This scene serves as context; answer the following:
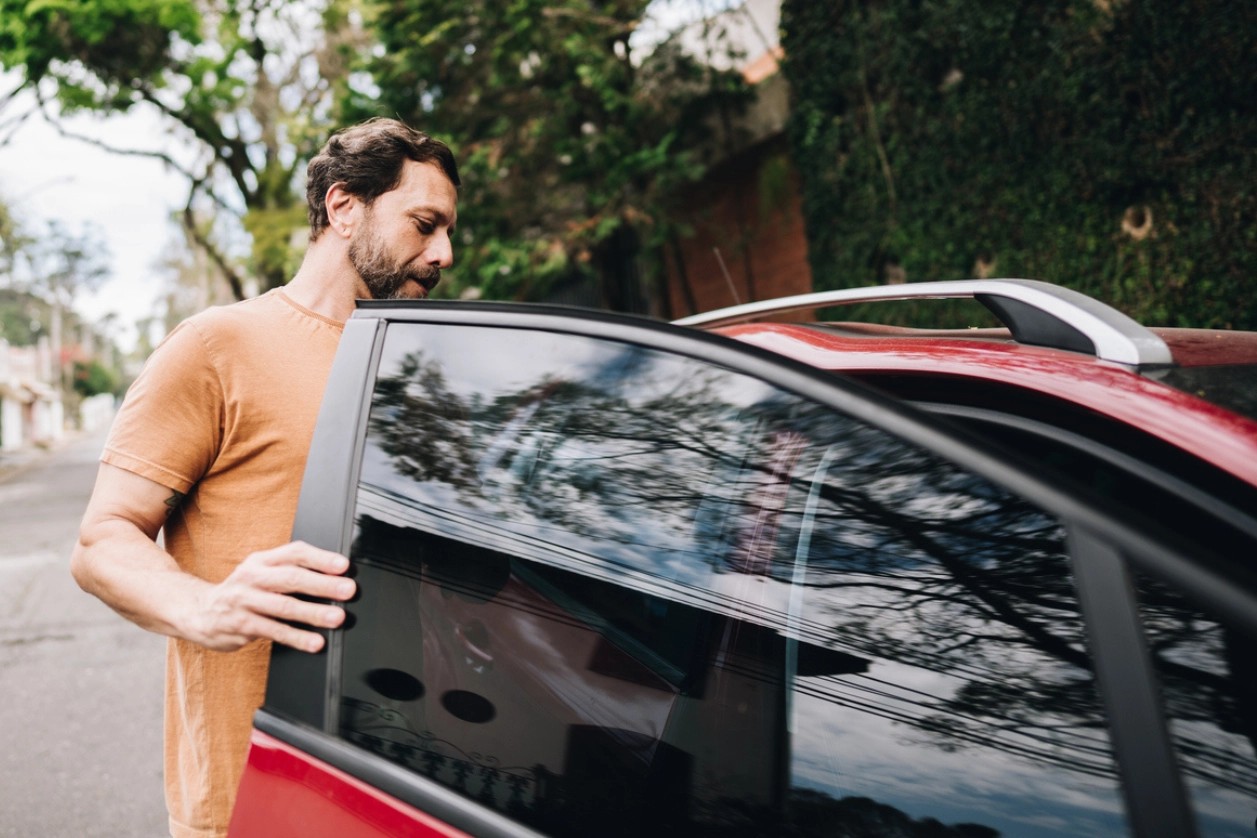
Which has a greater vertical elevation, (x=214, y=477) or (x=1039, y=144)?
(x=1039, y=144)

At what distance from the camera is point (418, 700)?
1.20 metres

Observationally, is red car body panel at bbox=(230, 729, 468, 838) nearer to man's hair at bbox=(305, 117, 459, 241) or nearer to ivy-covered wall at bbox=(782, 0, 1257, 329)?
man's hair at bbox=(305, 117, 459, 241)

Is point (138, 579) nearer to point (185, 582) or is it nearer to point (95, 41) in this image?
point (185, 582)

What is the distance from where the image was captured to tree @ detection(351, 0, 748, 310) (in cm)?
831

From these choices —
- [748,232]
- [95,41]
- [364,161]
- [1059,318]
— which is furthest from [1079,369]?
[95,41]

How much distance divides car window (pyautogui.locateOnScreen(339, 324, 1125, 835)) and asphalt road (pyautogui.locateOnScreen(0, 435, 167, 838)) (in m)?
3.21

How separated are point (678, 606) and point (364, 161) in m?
1.14

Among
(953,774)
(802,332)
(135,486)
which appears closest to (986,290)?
(802,332)

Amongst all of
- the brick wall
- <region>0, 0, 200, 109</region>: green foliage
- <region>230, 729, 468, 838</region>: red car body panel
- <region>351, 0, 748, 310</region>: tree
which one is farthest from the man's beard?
<region>0, 0, 200, 109</region>: green foliage

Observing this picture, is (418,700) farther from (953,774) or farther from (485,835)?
(953,774)

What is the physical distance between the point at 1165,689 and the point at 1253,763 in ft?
0.37

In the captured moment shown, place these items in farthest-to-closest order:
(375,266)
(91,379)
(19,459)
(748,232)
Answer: (91,379) < (19,459) < (748,232) < (375,266)

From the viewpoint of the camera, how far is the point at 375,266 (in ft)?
5.93

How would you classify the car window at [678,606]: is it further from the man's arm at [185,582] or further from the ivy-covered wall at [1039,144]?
the ivy-covered wall at [1039,144]
